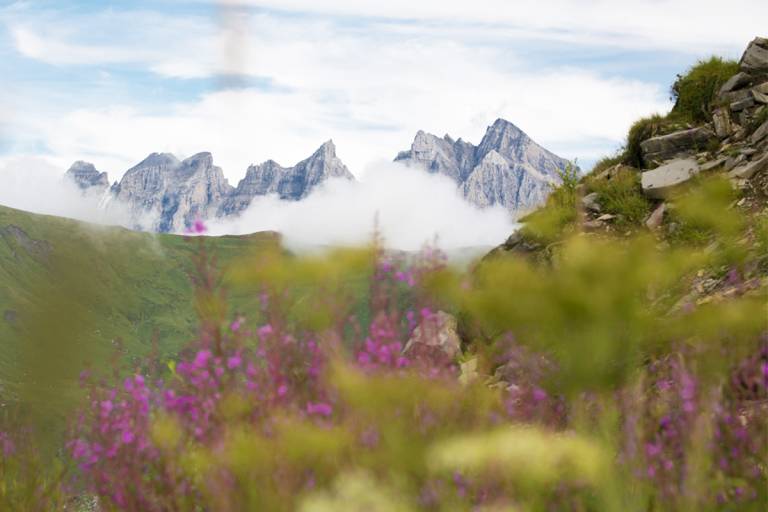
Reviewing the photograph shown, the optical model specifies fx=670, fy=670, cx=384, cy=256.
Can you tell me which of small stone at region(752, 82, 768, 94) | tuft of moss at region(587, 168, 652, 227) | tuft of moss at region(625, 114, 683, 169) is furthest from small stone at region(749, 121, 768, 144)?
tuft of moss at region(625, 114, 683, 169)

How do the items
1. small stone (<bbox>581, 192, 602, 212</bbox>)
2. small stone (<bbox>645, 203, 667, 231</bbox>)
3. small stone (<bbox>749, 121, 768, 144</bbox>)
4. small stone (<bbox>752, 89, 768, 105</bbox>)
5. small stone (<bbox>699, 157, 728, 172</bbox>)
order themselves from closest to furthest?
small stone (<bbox>645, 203, 667, 231</bbox>) < small stone (<bbox>749, 121, 768, 144</bbox>) < small stone (<bbox>699, 157, 728, 172</bbox>) < small stone (<bbox>752, 89, 768, 105</bbox>) < small stone (<bbox>581, 192, 602, 212</bbox>)

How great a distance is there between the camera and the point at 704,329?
558 cm

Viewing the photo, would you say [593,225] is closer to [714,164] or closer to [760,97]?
[714,164]

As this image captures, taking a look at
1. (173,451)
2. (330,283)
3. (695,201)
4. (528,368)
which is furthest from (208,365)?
(695,201)

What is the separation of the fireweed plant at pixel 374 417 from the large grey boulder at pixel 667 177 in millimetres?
10547

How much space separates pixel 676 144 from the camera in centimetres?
1673

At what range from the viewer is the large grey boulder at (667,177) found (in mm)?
14578

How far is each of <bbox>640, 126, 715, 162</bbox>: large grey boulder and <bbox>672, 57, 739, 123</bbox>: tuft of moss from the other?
94 cm

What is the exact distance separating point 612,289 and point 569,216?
10232 millimetres

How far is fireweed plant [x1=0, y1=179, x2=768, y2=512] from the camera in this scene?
11.6ft

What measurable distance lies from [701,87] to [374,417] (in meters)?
17.6

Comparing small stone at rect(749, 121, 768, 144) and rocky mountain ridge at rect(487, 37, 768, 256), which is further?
small stone at rect(749, 121, 768, 144)

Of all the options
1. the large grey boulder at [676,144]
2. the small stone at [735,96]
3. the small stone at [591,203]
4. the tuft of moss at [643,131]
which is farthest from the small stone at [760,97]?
the small stone at [591,203]

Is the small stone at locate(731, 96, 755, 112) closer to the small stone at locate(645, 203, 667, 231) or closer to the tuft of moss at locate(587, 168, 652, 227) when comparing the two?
the tuft of moss at locate(587, 168, 652, 227)
